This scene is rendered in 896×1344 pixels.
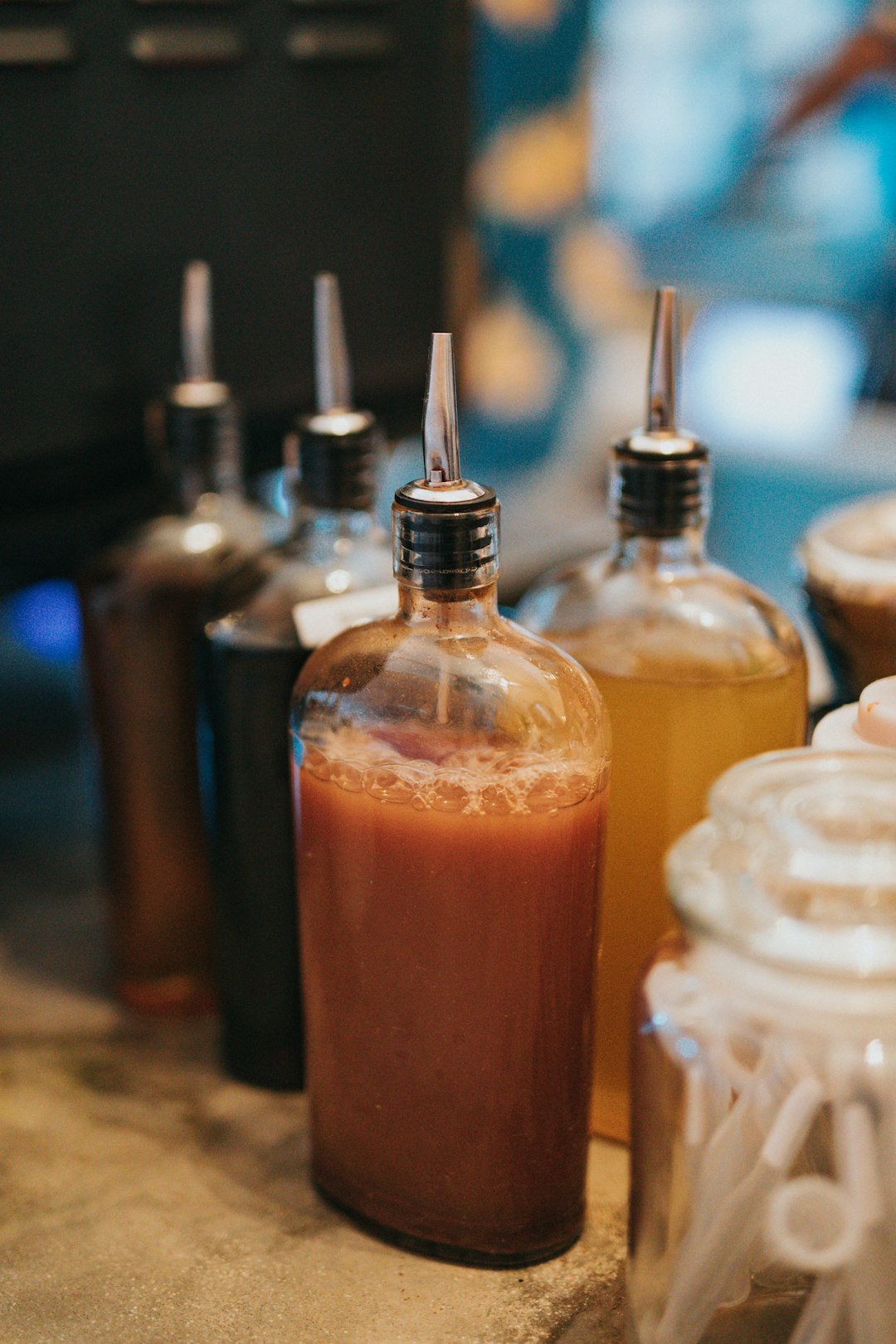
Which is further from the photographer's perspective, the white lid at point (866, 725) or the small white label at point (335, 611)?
the small white label at point (335, 611)

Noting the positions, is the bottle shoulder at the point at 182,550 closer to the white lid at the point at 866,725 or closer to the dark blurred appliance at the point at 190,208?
the dark blurred appliance at the point at 190,208

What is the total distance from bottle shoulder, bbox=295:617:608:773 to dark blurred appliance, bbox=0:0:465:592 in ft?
0.98

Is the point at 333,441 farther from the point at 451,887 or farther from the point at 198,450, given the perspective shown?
the point at 451,887

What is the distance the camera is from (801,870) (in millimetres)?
436

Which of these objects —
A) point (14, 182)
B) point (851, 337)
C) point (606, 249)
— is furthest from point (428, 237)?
point (606, 249)

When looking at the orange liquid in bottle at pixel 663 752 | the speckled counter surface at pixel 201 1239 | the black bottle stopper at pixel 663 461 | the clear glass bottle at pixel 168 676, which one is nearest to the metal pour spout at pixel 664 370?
the black bottle stopper at pixel 663 461

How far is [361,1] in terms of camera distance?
83 cm

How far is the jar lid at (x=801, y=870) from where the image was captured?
0.43 meters

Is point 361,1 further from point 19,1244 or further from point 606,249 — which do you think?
point 606,249

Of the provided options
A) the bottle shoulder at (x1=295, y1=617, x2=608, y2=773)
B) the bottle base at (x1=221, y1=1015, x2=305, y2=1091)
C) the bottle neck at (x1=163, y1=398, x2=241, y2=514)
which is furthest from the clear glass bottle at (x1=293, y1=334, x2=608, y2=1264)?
the bottle neck at (x1=163, y1=398, x2=241, y2=514)

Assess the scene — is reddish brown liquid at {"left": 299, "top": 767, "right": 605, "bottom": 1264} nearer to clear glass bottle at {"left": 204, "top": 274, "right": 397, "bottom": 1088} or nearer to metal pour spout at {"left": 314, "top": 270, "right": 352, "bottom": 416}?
clear glass bottle at {"left": 204, "top": 274, "right": 397, "bottom": 1088}

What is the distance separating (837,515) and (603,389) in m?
2.03

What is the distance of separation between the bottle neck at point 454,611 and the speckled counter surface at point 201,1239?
0.87 feet

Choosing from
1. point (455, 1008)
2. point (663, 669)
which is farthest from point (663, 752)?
point (455, 1008)
